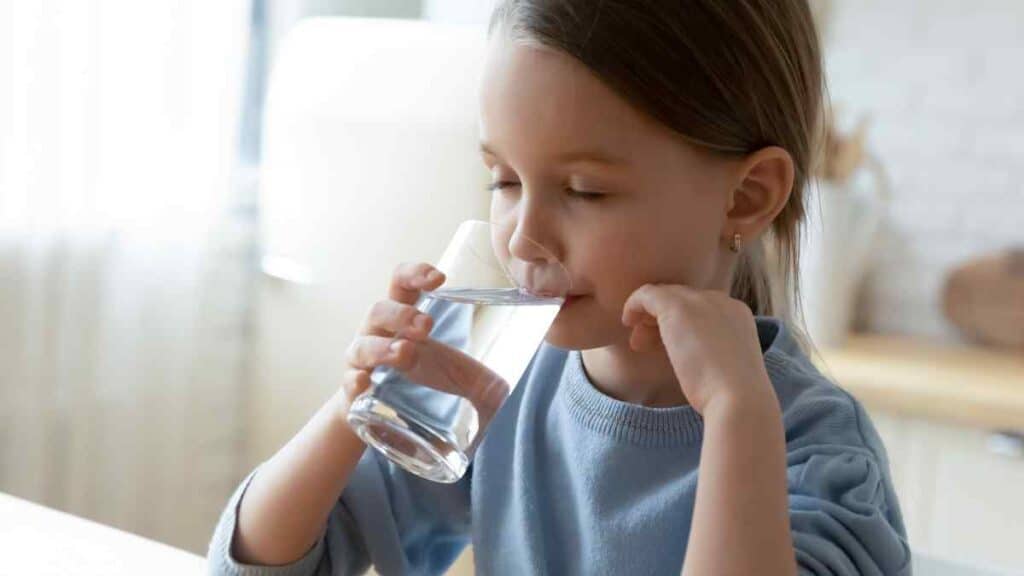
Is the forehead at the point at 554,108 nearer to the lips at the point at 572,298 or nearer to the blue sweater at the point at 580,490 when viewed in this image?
the lips at the point at 572,298

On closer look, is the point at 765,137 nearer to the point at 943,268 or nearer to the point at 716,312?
the point at 716,312

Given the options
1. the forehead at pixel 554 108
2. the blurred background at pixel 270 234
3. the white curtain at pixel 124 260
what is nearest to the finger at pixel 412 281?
the forehead at pixel 554 108

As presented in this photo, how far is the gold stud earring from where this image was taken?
106 centimetres

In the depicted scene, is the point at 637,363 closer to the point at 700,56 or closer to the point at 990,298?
the point at 700,56

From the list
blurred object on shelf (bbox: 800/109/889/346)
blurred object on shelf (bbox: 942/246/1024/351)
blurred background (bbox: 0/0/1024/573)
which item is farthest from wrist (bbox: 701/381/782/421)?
blurred object on shelf (bbox: 942/246/1024/351)

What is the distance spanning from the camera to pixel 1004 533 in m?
2.50

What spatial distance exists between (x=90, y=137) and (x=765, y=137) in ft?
4.40

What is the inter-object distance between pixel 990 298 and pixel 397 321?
2.31 m

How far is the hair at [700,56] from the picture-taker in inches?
36.6

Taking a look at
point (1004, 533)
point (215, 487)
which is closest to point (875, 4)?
point (1004, 533)

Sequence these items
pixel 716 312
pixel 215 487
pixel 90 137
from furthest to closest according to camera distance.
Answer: pixel 215 487, pixel 90 137, pixel 716 312

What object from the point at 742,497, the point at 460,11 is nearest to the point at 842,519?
the point at 742,497

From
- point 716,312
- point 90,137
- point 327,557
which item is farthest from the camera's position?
point 90,137

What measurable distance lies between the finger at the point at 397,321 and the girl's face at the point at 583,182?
0.07 metres
